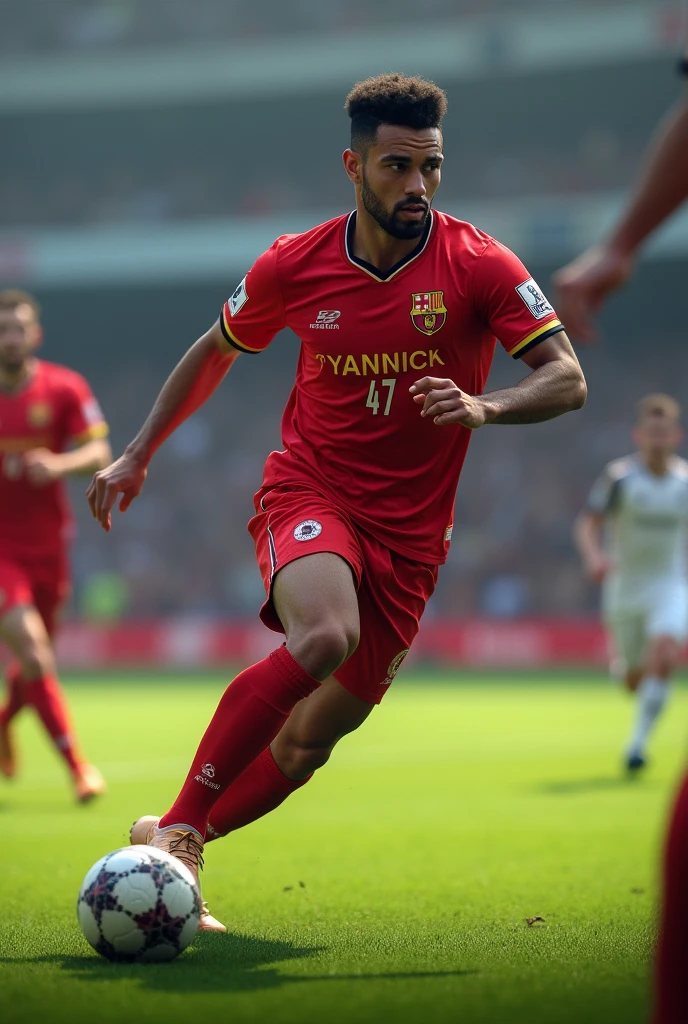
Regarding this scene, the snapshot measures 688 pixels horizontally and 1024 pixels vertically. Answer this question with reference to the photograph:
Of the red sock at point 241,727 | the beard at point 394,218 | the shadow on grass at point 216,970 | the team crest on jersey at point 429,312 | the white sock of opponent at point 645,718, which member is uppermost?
the beard at point 394,218

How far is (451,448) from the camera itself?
4918mm

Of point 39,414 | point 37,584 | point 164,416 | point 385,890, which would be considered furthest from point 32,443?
point 385,890

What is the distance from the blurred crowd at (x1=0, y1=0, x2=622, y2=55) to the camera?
34.2 metres

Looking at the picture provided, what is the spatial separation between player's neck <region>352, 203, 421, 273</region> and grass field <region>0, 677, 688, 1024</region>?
2163 mm

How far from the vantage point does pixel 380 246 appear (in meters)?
4.81

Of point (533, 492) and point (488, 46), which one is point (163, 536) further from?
point (488, 46)

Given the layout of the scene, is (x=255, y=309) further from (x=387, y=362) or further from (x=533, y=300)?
(x=533, y=300)

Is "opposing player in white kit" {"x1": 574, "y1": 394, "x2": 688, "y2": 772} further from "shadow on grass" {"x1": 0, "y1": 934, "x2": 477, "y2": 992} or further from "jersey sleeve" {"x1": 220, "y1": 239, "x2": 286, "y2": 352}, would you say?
"shadow on grass" {"x1": 0, "y1": 934, "x2": 477, "y2": 992}

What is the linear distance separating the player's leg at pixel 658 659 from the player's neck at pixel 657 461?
847mm

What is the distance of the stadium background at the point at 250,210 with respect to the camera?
28.8 meters

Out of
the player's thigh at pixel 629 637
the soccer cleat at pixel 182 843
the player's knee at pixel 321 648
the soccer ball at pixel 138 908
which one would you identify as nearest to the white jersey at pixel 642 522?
the player's thigh at pixel 629 637

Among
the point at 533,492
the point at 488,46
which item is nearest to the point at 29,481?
the point at 533,492

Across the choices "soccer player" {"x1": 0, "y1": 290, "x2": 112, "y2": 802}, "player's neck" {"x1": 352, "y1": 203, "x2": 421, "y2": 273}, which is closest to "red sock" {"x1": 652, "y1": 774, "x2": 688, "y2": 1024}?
"player's neck" {"x1": 352, "y1": 203, "x2": 421, "y2": 273}

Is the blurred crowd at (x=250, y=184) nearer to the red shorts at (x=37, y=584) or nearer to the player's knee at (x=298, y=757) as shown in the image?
the red shorts at (x=37, y=584)
